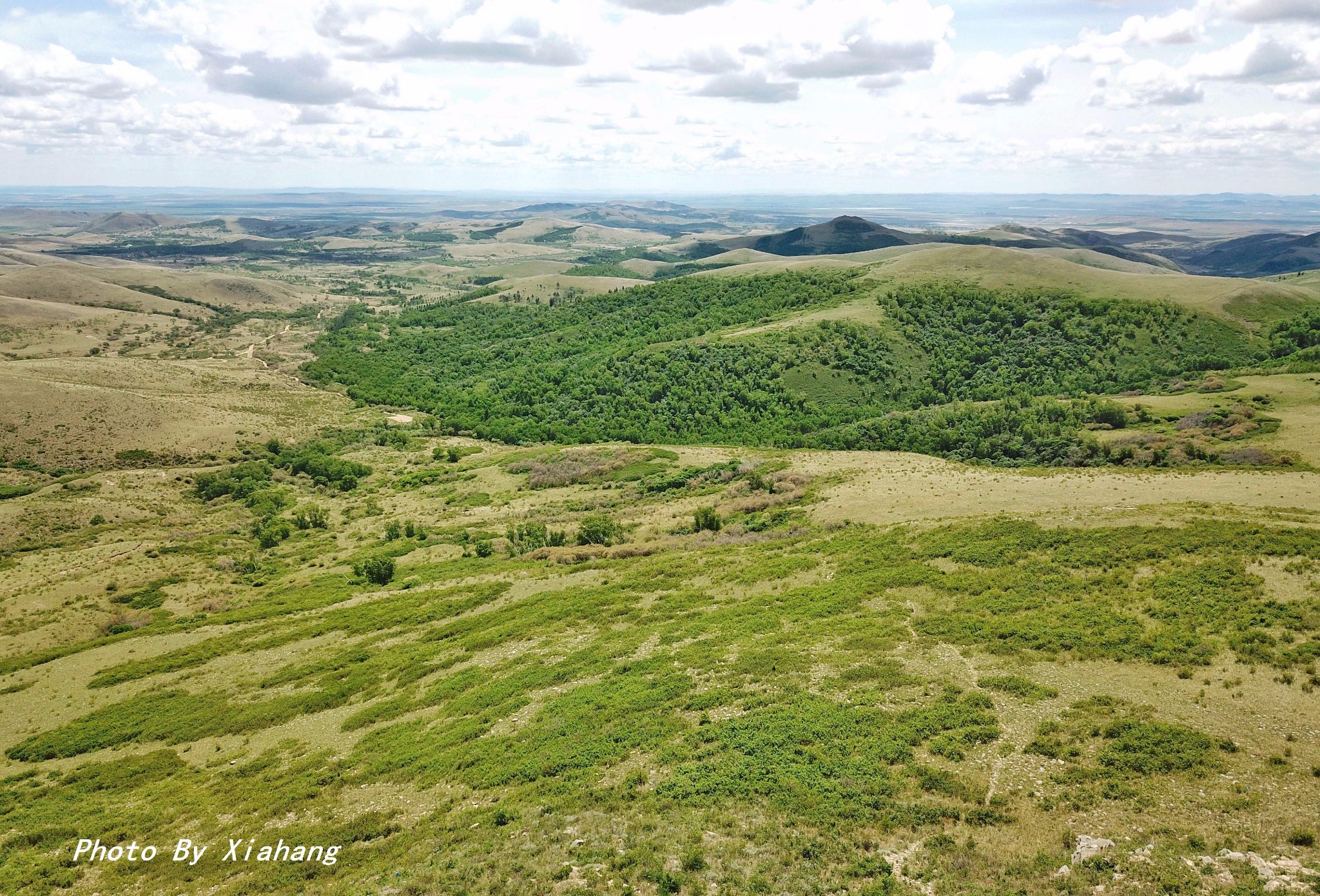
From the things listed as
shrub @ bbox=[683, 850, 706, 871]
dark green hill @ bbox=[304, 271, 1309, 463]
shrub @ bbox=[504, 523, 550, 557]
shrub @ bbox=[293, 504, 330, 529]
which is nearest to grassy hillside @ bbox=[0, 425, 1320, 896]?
shrub @ bbox=[683, 850, 706, 871]

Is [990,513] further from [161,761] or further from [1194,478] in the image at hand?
[161,761]

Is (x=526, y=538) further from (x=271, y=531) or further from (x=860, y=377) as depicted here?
(x=860, y=377)

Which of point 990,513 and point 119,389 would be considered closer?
point 990,513

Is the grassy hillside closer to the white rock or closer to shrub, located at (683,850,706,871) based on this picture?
shrub, located at (683,850,706,871)

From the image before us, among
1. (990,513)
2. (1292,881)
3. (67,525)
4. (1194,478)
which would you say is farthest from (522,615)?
(67,525)

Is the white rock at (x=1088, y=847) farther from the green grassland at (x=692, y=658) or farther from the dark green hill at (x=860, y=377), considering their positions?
the dark green hill at (x=860, y=377)

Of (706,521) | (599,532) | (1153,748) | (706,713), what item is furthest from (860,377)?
(1153,748)

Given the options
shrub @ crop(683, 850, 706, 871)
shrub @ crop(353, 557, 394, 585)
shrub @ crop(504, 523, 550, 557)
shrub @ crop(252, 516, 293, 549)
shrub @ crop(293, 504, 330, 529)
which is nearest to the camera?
shrub @ crop(683, 850, 706, 871)
